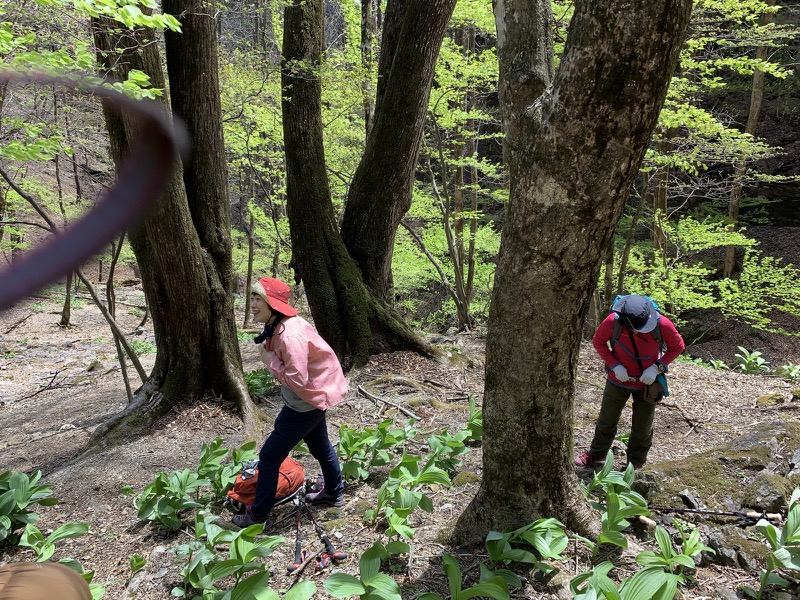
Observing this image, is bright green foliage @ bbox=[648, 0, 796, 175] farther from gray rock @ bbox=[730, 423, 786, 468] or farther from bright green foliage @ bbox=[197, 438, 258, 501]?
bright green foliage @ bbox=[197, 438, 258, 501]

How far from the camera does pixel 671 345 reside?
3.76m

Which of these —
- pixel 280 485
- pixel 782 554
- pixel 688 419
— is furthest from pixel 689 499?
pixel 280 485

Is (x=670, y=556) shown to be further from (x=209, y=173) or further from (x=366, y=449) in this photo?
(x=209, y=173)

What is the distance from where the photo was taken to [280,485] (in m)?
3.47

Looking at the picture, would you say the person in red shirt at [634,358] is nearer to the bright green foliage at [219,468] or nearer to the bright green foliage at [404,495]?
the bright green foliage at [404,495]

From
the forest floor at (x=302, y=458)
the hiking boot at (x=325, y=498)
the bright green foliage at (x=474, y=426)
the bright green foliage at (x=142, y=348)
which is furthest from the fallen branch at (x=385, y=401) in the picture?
the bright green foliage at (x=142, y=348)

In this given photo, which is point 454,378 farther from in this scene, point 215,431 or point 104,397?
point 104,397

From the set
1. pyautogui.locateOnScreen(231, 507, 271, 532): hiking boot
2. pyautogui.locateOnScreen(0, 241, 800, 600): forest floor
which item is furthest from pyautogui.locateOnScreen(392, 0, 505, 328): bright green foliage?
pyautogui.locateOnScreen(231, 507, 271, 532): hiking boot

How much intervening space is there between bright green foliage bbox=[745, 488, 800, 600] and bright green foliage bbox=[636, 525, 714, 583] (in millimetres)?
236

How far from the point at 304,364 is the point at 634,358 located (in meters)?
2.50

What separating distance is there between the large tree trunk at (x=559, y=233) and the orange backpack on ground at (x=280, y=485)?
1385 millimetres

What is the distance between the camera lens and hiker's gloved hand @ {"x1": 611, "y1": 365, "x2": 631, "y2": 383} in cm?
375

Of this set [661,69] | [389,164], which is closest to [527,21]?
[661,69]

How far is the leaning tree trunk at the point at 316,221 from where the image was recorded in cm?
643
